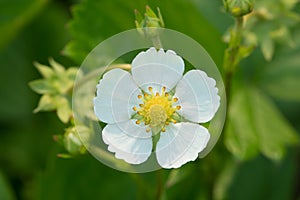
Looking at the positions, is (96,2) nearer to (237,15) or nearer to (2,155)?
(237,15)

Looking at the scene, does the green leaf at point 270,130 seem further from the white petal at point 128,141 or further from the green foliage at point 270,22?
the white petal at point 128,141

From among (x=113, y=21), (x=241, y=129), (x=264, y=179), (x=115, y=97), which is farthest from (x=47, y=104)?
(x=264, y=179)

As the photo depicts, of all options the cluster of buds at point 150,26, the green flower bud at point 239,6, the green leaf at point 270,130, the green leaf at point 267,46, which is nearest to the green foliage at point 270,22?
the green leaf at point 267,46

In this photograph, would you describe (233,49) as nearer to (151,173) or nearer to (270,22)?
(270,22)

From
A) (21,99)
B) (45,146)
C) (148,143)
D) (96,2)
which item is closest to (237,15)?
(148,143)

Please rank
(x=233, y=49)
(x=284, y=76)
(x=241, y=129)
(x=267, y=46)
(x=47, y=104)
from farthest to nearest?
(x=284, y=76), (x=241, y=129), (x=267, y=46), (x=47, y=104), (x=233, y=49)
